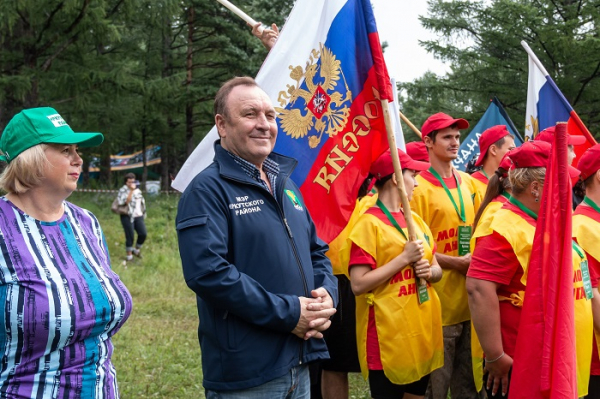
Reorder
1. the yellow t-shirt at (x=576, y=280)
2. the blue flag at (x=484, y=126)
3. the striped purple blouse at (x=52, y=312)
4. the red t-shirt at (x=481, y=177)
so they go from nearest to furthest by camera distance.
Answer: the striped purple blouse at (x=52, y=312), the yellow t-shirt at (x=576, y=280), the red t-shirt at (x=481, y=177), the blue flag at (x=484, y=126)

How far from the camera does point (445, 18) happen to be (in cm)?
2003

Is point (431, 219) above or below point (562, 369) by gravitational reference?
above

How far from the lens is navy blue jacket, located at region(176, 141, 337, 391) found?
273cm

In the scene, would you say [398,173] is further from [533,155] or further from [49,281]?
[49,281]

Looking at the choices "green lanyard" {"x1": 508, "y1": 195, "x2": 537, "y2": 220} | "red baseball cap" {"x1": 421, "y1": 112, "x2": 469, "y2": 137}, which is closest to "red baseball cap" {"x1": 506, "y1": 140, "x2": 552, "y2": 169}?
"green lanyard" {"x1": 508, "y1": 195, "x2": 537, "y2": 220}

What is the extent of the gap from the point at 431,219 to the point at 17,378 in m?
3.31

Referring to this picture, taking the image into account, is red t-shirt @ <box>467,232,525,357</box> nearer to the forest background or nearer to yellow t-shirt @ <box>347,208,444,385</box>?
yellow t-shirt @ <box>347,208,444,385</box>

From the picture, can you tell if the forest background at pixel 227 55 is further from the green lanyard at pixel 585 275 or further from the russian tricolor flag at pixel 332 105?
the green lanyard at pixel 585 275

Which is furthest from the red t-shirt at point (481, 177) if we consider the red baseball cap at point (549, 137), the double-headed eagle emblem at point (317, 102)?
the double-headed eagle emblem at point (317, 102)

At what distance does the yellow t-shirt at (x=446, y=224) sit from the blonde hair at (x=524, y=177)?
→ 4.64 ft

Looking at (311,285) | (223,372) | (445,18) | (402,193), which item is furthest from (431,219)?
(445,18)

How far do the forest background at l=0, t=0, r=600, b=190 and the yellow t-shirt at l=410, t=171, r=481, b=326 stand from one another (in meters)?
12.5

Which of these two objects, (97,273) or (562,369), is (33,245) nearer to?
(97,273)

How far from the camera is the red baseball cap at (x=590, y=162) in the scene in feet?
13.0
